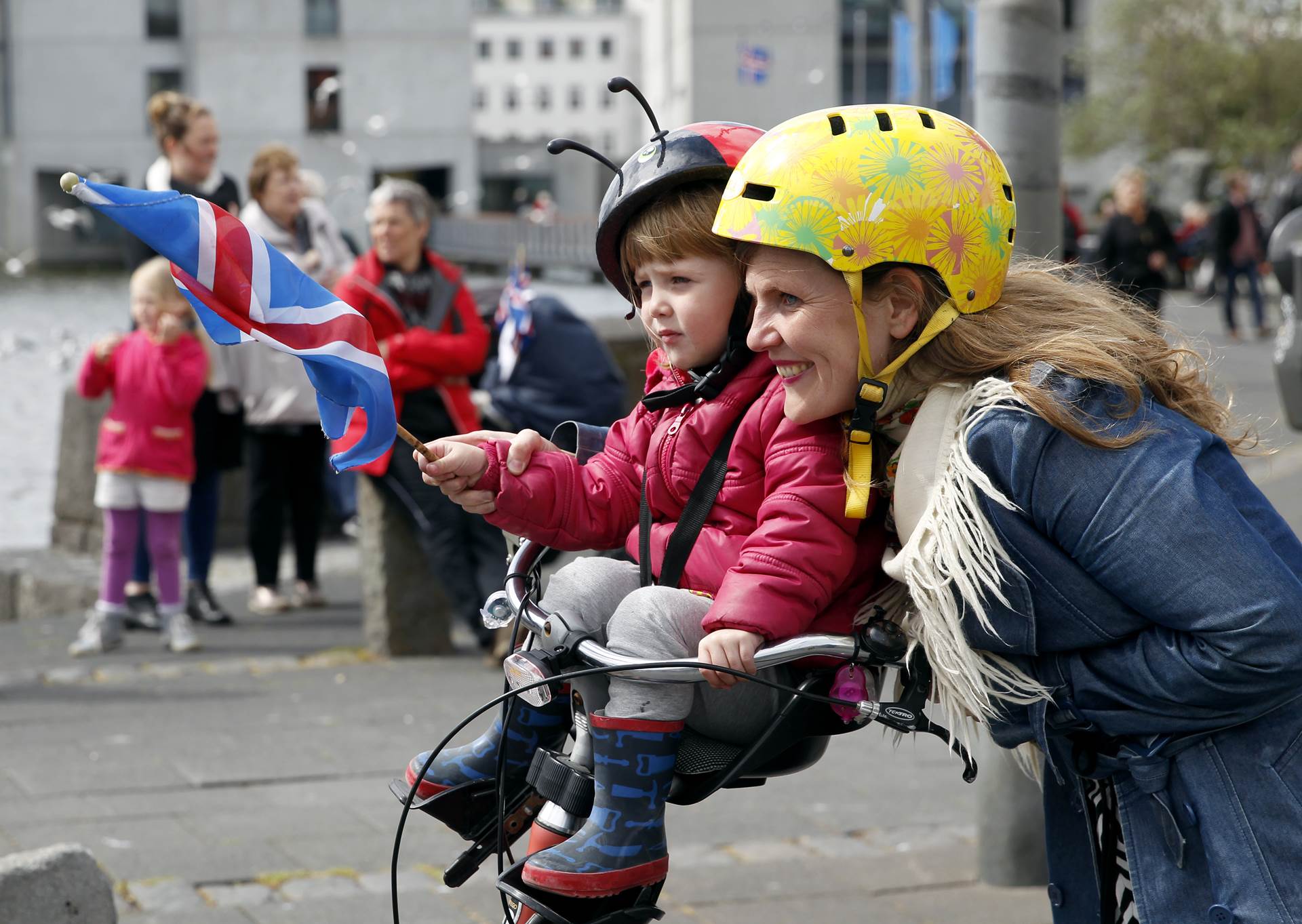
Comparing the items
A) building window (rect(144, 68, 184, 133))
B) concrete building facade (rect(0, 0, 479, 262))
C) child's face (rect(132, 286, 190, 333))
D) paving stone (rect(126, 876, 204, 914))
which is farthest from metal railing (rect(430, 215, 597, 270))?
paving stone (rect(126, 876, 204, 914))

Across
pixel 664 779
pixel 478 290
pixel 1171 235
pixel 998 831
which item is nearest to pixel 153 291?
pixel 478 290

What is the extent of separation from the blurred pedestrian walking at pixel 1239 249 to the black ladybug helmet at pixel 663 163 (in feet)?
60.0

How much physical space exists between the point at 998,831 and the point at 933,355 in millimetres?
2314

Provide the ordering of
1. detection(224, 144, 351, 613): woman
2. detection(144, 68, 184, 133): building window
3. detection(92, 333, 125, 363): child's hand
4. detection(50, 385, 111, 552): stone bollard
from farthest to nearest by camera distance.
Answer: detection(144, 68, 184, 133): building window
detection(50, 385, 111, 552): stone bollard
detection(224, 144, 351, 613): woman
detection(92, 333, 125, 363): child's hand

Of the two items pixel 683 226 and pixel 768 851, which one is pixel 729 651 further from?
pixel 768 851

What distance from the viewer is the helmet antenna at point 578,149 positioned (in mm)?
2502

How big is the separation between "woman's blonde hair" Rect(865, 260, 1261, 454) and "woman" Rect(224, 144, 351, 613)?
17.9 ft

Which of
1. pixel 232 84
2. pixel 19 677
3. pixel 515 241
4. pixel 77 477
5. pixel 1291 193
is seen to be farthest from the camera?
pixel 232 84

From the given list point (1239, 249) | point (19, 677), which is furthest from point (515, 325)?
point (1239, 249)

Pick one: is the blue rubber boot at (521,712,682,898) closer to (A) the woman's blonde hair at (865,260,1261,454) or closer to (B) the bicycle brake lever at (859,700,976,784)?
(B) the bicycle brake lever at (859,700,976,784)

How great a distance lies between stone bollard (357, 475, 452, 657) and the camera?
705cm

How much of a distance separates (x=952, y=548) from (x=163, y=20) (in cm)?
5695

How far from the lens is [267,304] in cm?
226

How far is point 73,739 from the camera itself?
18.9 ft
